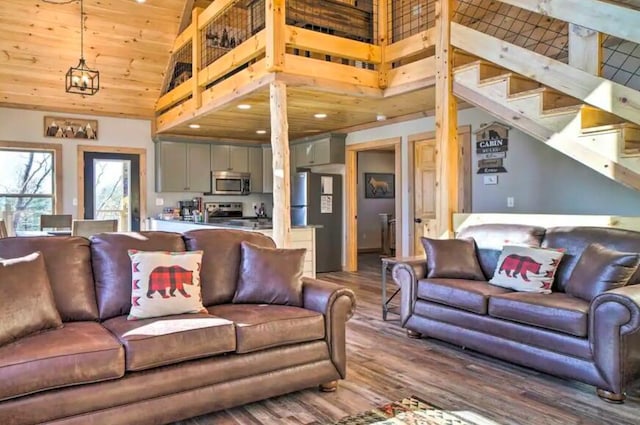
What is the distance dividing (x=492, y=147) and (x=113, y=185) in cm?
584

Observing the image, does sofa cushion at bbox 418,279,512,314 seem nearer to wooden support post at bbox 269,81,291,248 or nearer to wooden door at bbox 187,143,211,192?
wooden support post at bbox 269,81,291,248

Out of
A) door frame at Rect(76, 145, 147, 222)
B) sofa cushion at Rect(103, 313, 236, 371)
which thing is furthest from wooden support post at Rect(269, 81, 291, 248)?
door frame at Rect(76, 145, 147, 222)

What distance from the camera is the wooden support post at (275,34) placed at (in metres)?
4.48

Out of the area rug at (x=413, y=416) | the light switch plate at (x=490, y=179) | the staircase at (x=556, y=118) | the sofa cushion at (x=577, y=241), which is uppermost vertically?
the staircase at (x=556, y=118)

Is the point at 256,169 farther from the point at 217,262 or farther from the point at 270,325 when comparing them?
the point at 270,325

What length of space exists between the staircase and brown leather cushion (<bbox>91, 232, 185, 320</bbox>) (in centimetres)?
302

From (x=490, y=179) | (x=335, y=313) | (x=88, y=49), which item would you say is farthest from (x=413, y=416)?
(x=88, y=49)

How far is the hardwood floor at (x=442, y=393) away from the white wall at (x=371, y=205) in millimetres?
6664

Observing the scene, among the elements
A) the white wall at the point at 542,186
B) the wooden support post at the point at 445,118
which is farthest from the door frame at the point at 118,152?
the wooden support post at the point at 445,118

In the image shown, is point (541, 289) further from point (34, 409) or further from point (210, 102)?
point (210, 102)

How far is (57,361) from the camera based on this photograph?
210 centimetres

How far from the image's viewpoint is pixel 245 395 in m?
2.58

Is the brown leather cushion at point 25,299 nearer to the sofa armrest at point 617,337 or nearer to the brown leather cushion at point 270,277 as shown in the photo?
the brown leather cushion at point 270,277

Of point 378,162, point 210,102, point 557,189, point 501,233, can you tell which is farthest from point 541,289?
point 378,162
